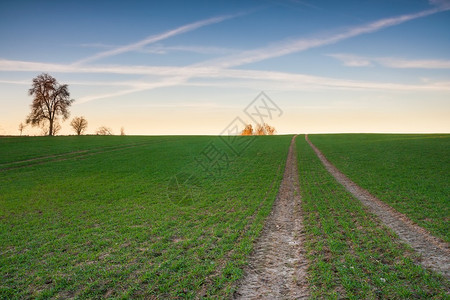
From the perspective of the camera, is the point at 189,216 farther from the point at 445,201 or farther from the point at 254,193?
the point at 445,201

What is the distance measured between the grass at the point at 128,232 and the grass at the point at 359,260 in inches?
101

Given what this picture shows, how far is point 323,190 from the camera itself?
19.5 m

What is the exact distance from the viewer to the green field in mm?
7699

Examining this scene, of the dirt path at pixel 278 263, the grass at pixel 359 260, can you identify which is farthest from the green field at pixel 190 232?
the dirt path at pixel 278 263

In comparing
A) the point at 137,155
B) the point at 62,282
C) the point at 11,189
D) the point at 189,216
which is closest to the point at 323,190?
the point at 189,216

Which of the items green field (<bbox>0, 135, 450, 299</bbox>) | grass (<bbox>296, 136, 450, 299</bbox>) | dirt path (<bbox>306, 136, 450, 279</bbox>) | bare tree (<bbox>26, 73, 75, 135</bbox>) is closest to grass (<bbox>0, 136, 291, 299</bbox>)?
green field (<bbox>0, 135, 450, 299</bbox>)

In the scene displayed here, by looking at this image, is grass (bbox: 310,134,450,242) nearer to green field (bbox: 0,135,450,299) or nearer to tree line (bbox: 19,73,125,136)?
green field (bbox: 0,135,450,299)

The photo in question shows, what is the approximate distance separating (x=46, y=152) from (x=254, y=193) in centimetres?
3862

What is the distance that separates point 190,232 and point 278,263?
15.5 feet

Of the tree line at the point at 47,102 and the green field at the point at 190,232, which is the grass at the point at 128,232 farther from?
the tree line at the point at 47,102

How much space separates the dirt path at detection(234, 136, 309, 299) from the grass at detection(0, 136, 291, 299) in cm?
45

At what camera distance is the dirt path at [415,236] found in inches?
341

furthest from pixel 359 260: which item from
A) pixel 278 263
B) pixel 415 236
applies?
pixel 415 236

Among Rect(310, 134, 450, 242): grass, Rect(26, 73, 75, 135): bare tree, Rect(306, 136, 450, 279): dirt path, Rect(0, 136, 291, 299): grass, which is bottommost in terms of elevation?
Rect(0, 136, 291, 299): grass
